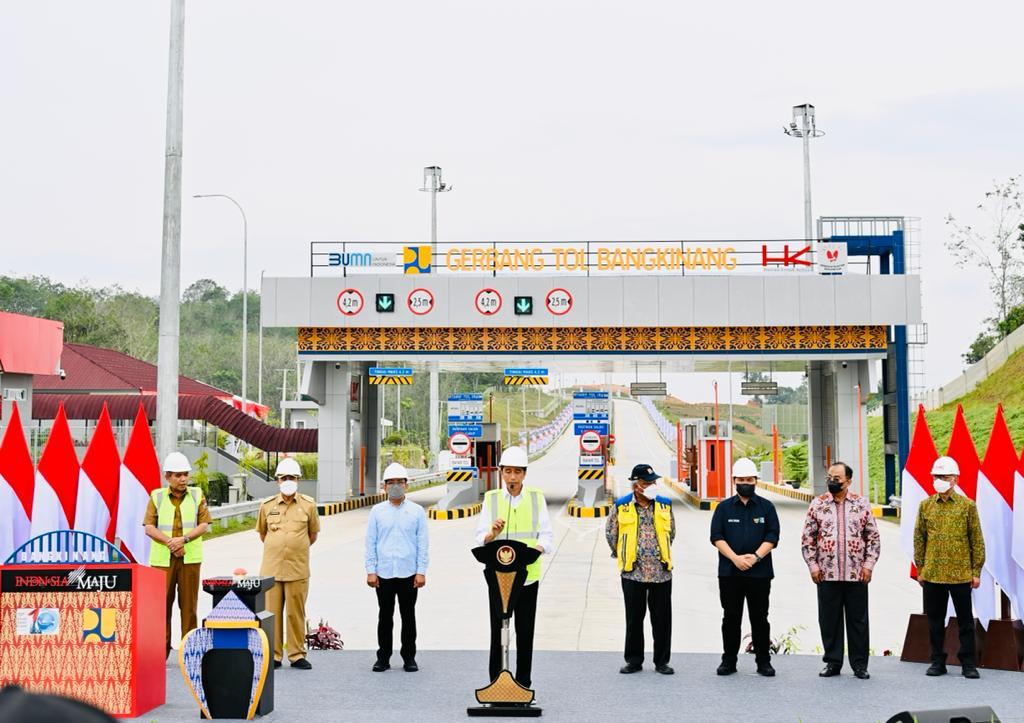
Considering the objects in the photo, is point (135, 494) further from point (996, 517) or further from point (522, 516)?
point (996, 517)

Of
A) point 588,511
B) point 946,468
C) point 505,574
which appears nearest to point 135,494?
→ point 505,574

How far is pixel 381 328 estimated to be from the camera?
35531mm

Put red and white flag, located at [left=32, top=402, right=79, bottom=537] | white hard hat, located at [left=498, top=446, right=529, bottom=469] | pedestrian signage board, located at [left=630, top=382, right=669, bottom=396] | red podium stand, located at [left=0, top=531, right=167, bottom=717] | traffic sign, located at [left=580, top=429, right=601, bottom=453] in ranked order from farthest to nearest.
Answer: pedestrian signage board, located at [left=630, top=382, right=669, bottom=396] < traffic sign, located at [left=580, top=429, right=601, bottom=453] < red and white flag, located at [left=32, top=402, right=79, bottom=537] < white hard hat, located at [left=498, top=446, right=529, bottom=469] < red podium stand, located at [left=0, top=531, right=167, bottom=717]

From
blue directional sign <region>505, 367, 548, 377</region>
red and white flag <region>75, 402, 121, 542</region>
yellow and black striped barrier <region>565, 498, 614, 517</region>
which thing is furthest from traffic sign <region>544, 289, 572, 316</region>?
red and white flag <region>75, 402, 121, 542</region>

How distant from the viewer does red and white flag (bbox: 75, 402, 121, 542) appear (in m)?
11.5

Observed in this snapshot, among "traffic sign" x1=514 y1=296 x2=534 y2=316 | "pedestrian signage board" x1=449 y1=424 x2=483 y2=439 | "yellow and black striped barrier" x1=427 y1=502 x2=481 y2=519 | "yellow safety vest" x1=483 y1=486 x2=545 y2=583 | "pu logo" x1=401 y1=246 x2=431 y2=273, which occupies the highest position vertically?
"pu logo" x1=401 y1=246 x2=431 y2=273

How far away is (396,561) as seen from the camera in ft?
34.0

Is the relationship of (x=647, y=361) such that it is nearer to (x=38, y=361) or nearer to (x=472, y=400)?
(x=472, y=400)

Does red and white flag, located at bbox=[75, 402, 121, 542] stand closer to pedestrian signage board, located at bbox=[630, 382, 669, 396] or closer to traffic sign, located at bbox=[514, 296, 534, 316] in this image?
traffic sign, located at bbox=[514, 296, 534, 316]

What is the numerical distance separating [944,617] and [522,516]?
3629 mm

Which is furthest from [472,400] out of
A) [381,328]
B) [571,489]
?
[571,489]

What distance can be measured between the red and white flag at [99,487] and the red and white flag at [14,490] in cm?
45

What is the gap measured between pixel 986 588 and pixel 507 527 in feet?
14.0

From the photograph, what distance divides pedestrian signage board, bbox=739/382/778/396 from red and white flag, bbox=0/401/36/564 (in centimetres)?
2930
